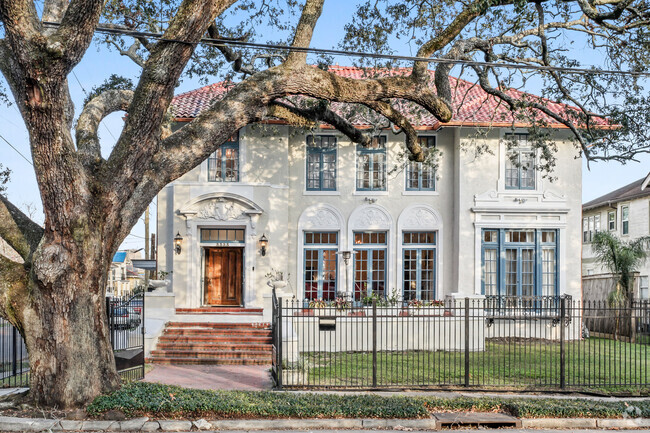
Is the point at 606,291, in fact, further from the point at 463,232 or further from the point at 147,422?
the point at 147,422

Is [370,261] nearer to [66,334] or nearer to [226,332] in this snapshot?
[226,332]

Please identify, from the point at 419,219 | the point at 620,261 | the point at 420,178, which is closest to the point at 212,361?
the point at 419,219

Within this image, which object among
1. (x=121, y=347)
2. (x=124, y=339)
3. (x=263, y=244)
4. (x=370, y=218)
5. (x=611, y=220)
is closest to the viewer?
(x=124, y=339)

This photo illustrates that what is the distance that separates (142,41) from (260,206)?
9072mm

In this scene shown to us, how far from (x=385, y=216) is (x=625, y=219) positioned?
16.8 metres

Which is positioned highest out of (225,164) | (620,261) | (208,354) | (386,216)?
(225,164)

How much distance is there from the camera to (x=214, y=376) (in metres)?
14.9

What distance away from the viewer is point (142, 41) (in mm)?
13453

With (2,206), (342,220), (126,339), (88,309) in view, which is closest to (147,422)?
(88,309)

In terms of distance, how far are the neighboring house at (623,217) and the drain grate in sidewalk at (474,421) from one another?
2172 centimetres

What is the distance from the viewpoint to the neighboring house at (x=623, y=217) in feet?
100

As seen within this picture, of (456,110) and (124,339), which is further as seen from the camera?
(456,110)

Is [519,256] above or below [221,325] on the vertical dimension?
above

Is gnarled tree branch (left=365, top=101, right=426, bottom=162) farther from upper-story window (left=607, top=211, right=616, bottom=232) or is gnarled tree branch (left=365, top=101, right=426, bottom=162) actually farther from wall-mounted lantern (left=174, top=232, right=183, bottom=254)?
upper-story window (left=607, top=211, right=616, bottom=232)
